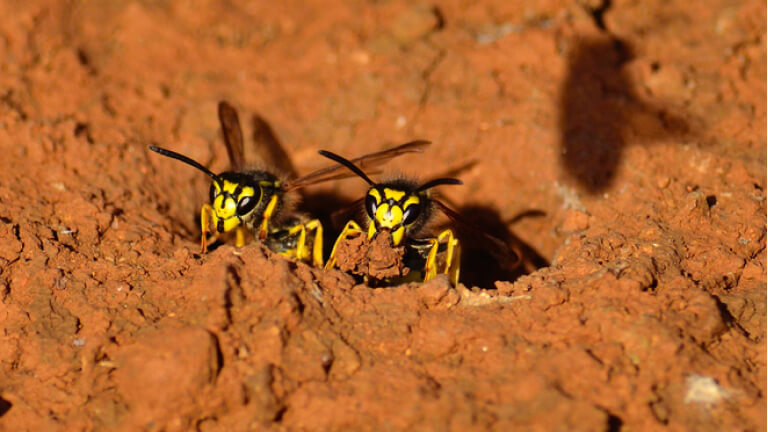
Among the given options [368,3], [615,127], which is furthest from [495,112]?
[368,3]

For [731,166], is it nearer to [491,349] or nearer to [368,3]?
[491,349]

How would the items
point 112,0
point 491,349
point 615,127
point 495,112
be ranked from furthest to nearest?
point 112,0, point 495,112, point 615,127, point 491,349

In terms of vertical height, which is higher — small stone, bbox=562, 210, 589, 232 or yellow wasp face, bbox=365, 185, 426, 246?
yellow wasp face, bbox=365, 185, 426, 246

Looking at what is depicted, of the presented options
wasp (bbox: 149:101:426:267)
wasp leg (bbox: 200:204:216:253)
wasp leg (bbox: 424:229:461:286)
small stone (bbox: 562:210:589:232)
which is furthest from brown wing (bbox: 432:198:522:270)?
wasp leg (bbox: 200:204:216:253)

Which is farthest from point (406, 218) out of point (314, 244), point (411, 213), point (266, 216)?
point (266, 216)

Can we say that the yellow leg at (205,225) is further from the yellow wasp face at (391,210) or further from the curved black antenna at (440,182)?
the curved black antenna at (440,182)

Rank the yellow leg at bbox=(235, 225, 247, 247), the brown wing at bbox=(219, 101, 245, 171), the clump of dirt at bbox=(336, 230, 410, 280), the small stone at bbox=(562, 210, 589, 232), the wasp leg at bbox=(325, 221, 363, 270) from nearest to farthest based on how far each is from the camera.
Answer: the clump of dirt at bbox=(336, 230, 410, 280) → the wasp leg at bbox=(325, 221, 363, 270) → the small stone at bbox=(562, 210, 589, 232) → the brown wing at bbox=(219, 101, 245, 171) → the yellow leg at bbox=(235, 225, 247, 247)

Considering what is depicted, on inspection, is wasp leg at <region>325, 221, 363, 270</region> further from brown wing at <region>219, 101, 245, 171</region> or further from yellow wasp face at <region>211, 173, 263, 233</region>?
brown wing at <region>219, 101, 245, 171</region>
